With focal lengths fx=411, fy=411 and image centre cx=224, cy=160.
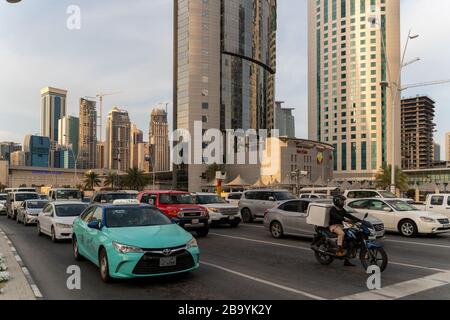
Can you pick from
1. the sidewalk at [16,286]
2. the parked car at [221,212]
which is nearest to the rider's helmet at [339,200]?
the sidewalk at [16,286]

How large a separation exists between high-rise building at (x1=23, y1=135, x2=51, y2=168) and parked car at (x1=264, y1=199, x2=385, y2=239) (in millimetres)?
156120

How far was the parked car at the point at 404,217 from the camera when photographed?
15805mm

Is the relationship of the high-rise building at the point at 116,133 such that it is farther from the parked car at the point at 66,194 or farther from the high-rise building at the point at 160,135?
the parked car at the point at 66,194

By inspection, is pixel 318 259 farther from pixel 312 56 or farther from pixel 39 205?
pixel 312 56

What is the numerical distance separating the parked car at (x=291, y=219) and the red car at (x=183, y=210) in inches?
102

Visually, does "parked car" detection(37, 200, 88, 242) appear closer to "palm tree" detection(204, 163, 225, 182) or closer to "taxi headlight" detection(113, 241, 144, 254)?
"taxi headlight" detection(113, 241, 144, 254)

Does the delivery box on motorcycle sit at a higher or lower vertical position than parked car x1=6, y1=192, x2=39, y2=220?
higher

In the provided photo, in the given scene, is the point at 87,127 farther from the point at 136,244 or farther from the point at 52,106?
the point at 136,244

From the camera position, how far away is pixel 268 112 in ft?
436

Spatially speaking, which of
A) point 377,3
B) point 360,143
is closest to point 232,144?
point 360,143

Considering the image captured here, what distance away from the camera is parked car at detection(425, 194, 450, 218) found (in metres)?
20.6

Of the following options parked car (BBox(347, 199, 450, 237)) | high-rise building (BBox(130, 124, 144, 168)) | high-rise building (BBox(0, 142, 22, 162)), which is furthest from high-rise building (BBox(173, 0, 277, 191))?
high-rise building (BBox(0, 142, 22, 162))
